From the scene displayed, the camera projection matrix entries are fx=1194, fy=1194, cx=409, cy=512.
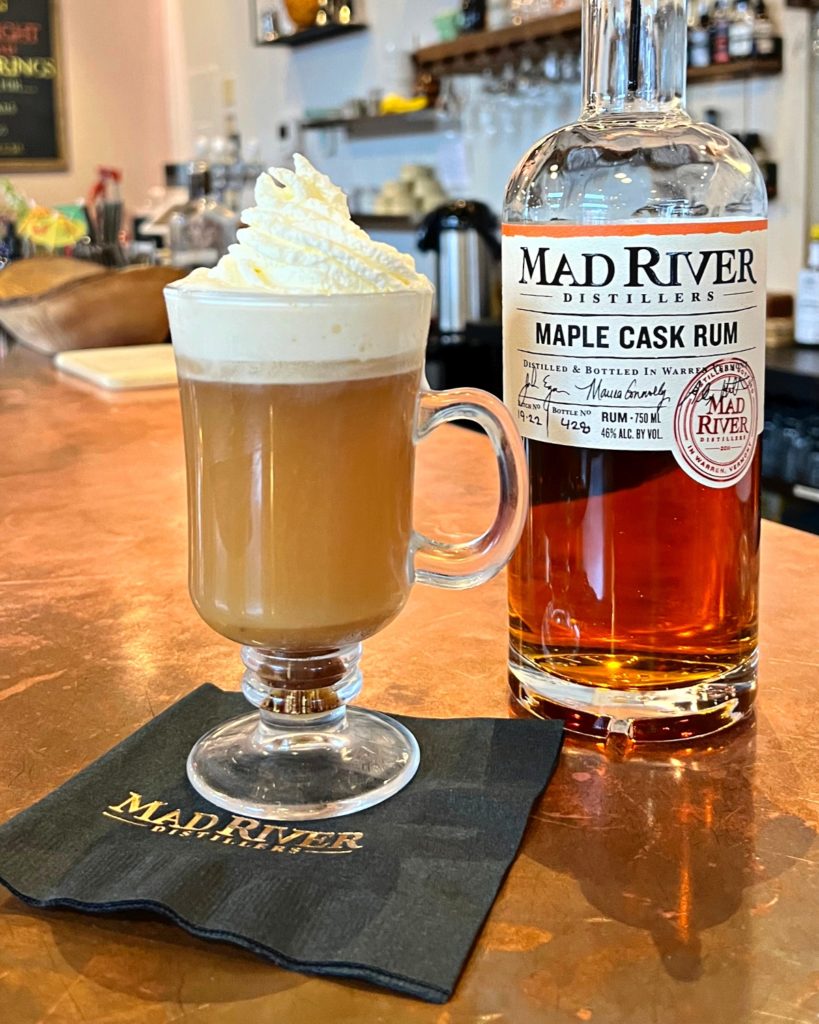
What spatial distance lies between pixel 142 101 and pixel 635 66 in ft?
17.8

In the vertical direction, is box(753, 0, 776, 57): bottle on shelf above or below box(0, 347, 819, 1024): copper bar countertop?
above

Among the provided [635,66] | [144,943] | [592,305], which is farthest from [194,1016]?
[635,66]

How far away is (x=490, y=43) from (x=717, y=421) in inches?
108

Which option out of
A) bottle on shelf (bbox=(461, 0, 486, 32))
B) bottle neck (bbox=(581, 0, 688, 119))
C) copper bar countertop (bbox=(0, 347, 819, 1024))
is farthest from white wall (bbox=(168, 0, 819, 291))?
bottle neck (bbox=(581, 0, 688, 119))

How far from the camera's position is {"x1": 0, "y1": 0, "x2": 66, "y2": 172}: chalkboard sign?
17.3 feet

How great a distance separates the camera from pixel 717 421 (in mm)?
558

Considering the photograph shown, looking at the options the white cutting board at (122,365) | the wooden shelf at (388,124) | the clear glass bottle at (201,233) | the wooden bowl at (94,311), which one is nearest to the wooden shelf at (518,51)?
the wooden shelf at (388,124)

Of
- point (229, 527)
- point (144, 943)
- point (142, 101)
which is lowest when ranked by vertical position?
point (144, 943)

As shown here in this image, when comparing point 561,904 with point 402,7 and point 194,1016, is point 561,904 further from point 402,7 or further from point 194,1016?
Result: point 402,7

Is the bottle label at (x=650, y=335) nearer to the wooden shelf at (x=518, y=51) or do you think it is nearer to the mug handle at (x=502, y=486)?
the mug handle at (x=502, y=486)

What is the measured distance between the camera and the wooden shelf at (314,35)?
154 inches

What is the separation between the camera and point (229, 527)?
21.5 inches

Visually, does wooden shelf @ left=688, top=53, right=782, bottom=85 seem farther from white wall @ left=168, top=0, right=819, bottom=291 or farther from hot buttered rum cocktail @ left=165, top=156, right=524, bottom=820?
hot buttered rum cocktail @ left=165, top=156, right=524, bottom=820

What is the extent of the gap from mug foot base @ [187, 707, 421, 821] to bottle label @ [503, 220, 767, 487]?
17cm
